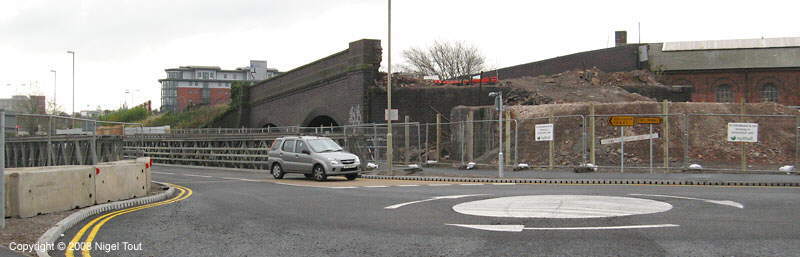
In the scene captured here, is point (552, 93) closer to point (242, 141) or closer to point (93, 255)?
point (242, 141)

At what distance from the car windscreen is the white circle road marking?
402 inches

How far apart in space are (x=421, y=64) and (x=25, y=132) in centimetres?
6016

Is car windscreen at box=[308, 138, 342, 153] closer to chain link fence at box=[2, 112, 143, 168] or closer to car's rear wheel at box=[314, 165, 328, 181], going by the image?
car's rear wheel at box=[314, 165, 328, 181]

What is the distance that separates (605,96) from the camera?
141 ft

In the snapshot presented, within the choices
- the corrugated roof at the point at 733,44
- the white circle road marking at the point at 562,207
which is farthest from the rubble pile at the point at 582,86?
the white circle road marking at the point at 562,207

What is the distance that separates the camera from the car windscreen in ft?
76.3

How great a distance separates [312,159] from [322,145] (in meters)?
0.87

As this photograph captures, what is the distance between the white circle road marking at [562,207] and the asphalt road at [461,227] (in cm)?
2

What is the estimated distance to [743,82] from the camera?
174 feet

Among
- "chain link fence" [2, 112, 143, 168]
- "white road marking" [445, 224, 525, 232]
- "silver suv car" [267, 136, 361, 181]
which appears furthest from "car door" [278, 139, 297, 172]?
"white road marking" [445, 224, 525, 232]

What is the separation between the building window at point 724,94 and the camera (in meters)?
53.6

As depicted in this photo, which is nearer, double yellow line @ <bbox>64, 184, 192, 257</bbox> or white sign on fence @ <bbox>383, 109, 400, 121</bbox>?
double yellow line @ <bbox>64, 184, 192, 257</bbox>

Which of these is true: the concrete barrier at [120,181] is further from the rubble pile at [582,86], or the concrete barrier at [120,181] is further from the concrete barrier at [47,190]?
the rubble pile at [582,86]

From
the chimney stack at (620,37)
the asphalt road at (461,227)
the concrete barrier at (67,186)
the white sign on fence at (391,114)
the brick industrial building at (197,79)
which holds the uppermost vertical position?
the brick industrial building at (197,79)
